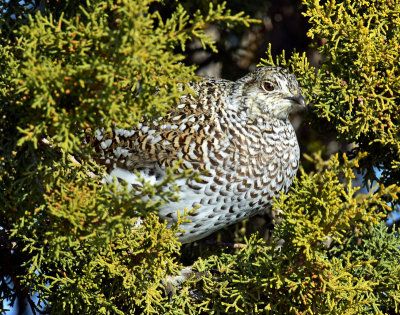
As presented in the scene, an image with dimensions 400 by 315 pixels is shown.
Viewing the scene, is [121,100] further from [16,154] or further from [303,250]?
[303,250]

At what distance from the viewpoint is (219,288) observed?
2711mm

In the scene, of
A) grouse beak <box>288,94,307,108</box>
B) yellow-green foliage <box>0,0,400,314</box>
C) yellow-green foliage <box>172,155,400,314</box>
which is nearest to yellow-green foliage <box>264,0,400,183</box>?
yellow-green foliage <box>0,0,400,314</box>

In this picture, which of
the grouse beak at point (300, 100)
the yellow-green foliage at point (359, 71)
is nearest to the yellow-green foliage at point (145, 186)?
the yellow-green foliage at point (359, 71)

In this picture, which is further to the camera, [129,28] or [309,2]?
[309,2]

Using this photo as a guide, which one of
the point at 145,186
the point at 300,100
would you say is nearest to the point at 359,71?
the point at 300,100

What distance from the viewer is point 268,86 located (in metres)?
3.02

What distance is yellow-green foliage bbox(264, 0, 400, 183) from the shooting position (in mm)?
2861

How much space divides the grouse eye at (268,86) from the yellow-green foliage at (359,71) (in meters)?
0.24

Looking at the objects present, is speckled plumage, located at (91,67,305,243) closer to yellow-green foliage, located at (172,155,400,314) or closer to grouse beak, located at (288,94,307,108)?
grouse beak, located at (288,94,307,108)

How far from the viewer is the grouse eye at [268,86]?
3006mm

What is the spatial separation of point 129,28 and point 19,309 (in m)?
2.83

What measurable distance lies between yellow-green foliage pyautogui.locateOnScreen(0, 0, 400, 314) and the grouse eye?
241 mm

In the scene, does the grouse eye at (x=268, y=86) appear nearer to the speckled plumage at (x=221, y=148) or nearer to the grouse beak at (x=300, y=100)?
the speckled plumage at (x=221, y=148)

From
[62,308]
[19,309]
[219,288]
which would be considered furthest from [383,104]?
[19,309]
